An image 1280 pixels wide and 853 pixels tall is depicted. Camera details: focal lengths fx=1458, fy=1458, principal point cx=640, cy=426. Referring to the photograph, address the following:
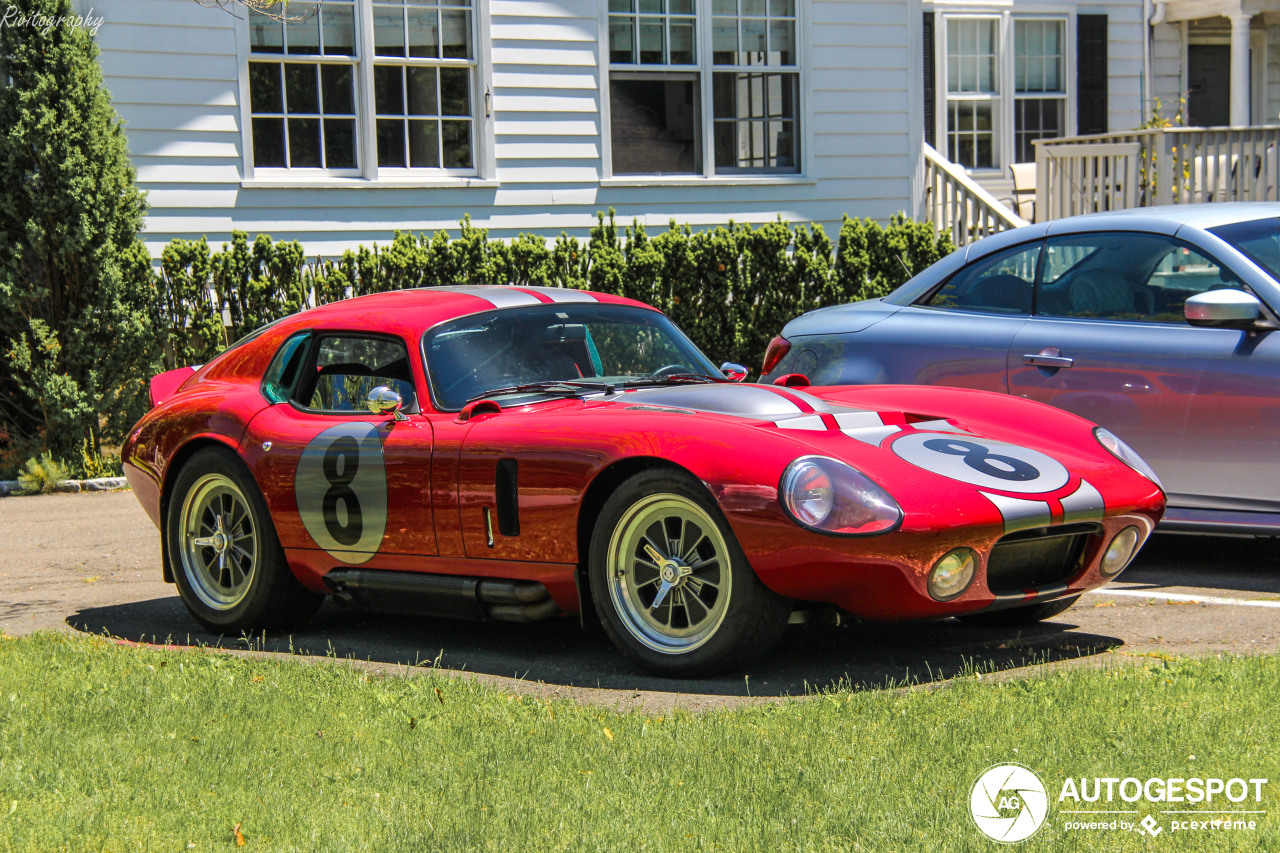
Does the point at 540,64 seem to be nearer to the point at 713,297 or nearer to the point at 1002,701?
the point at 713,297

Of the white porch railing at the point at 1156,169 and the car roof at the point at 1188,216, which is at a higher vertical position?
the white porch railing at the point at 1156,169

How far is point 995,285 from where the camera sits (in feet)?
23.7

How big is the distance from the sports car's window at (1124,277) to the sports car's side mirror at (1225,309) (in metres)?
0.25

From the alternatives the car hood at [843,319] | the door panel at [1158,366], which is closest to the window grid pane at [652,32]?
the car hood at [843,319]

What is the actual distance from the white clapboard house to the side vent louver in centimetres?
853

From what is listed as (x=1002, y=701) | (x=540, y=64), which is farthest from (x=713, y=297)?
(x=1002, y=701)

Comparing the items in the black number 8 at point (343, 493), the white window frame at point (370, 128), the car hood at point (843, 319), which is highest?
the white window frame at point (370, 128)

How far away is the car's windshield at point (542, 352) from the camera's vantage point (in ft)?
18.9

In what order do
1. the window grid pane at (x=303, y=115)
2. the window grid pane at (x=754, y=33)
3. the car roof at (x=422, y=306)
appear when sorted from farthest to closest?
1. the window grid pane at (x=754, y=33)
2. the window grid pane at (x=303, y=115)
3. the car roof at (x=422, y=306)

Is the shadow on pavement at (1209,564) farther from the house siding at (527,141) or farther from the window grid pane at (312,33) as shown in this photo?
the window grid pane at (312,33)

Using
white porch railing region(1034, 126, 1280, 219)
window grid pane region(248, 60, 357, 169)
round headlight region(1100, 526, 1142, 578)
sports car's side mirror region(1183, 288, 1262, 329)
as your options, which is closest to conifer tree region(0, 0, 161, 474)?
window grid pane region(248, 60, 357, 169)

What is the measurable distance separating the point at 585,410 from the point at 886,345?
8.18ft

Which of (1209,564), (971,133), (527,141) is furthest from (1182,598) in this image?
(971,133)

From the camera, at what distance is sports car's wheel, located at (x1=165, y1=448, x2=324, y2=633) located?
19.8 ft
